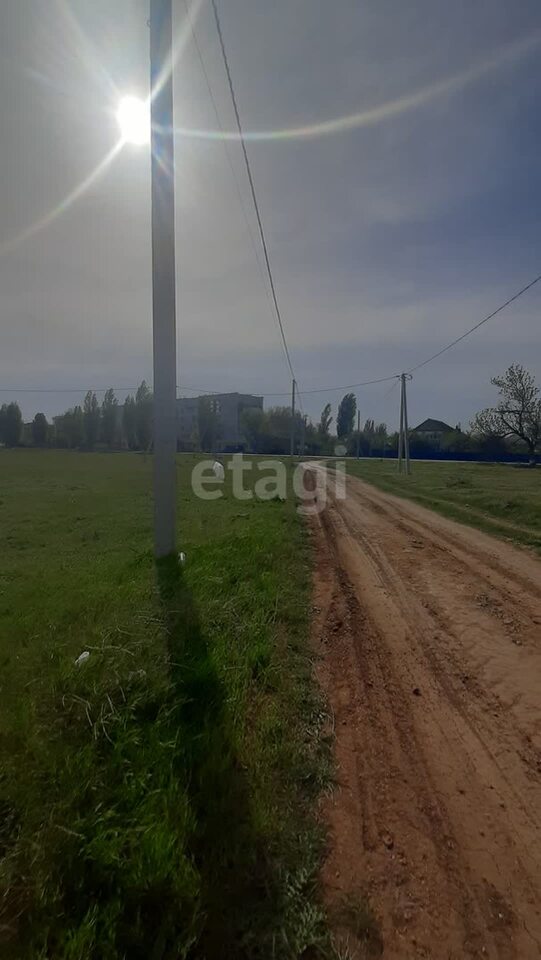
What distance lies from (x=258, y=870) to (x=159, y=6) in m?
8.37

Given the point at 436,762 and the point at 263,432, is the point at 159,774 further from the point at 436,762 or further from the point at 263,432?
the point at 263,432

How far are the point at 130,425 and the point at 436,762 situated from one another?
197 ft

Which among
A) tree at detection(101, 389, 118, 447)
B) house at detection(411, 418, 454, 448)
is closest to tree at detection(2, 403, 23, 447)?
tree at detection(101, 389, 118, 447)

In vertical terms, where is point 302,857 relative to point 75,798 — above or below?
below

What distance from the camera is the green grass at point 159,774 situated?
1404mm

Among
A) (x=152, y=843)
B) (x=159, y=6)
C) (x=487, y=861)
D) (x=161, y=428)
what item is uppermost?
(x=159, y=6)

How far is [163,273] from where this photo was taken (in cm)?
550

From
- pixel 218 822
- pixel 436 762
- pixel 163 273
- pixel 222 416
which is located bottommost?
pixel 436 762

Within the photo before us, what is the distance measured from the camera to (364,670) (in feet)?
10.6

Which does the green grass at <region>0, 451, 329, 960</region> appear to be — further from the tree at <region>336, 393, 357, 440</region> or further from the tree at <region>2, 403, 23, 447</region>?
the tree at <region>336, 393, 357, 440</region>

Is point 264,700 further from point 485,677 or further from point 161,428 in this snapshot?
point 161,428

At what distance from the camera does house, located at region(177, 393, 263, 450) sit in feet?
195

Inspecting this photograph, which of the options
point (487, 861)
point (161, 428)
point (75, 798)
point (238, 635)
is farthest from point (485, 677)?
point (161, 428)

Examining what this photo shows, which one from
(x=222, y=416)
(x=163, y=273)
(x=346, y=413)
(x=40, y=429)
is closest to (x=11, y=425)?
(x=40, y=429)
